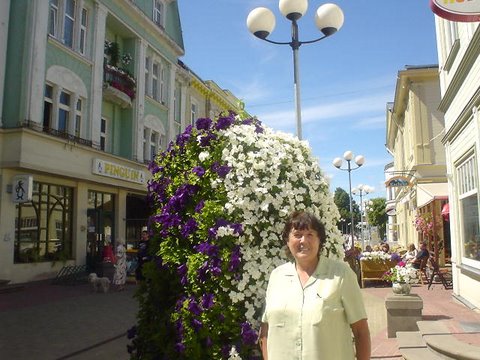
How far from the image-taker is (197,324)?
3391 millimetres

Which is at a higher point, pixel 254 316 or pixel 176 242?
pixel 176 242

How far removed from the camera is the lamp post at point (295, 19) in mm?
8422

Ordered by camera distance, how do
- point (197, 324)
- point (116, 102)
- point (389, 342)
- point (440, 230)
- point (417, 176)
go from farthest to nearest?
point (417, 176) < point (116, 102) < point (440, 230) < point (389, 342) < point (197, 324)

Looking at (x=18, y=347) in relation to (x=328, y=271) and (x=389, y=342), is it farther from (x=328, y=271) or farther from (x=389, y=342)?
(x=328, y=271)

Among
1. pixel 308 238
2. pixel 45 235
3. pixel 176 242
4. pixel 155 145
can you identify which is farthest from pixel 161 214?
pixel 155 145

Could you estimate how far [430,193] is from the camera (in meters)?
17.6

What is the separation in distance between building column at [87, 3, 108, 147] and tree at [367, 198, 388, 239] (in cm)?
5922

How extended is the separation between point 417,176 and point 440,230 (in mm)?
4813

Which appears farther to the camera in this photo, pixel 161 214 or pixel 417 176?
pixel 417 176

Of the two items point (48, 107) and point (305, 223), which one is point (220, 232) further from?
point (48, 107)

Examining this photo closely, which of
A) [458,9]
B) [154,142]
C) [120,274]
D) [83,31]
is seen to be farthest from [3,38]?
[458,9]

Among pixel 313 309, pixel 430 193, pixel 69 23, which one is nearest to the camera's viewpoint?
pixel 313 309

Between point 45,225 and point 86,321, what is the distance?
8.55 m

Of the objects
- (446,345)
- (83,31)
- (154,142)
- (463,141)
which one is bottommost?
(446,345)
